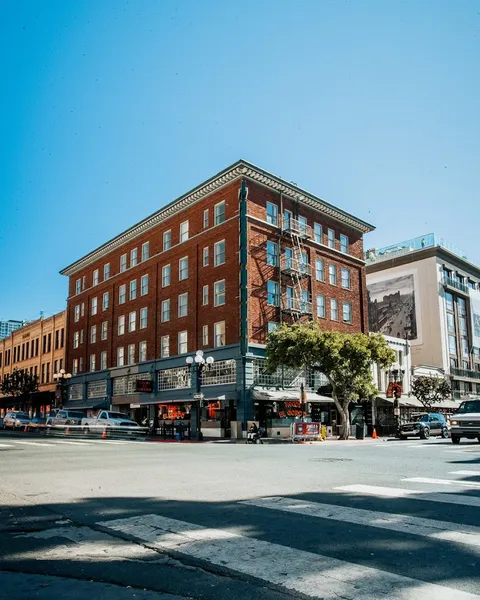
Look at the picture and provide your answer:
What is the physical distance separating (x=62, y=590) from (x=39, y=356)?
68.5 meters

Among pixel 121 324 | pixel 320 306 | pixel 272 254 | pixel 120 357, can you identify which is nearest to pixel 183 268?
pixel 272 254

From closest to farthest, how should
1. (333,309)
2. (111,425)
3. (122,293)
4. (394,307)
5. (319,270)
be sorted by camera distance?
(111,425) → (319,270) → (333,309) → (122,293) → (394,307)

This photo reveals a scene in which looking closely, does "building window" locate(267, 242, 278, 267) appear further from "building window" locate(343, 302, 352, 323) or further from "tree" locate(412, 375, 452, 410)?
"tree" locate(412, 375, 452, 410)

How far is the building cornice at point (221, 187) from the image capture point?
132 feet

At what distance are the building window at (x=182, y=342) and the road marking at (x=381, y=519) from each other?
35.5 metres

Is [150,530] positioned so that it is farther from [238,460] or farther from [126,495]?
[238,460]

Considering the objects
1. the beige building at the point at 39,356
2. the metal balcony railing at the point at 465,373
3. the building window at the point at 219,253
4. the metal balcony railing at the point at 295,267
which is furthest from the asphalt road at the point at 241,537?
the metal balcony railing at the point at 465,373

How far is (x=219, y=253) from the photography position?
136 ft

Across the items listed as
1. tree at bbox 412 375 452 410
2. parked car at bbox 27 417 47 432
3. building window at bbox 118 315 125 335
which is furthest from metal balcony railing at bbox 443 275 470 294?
parked car at bbox 27 417 47 432

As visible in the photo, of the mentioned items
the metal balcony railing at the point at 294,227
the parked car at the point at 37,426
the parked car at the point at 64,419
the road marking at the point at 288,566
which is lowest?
the parked car at the point at 37,426

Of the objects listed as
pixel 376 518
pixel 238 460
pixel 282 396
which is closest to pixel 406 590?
pixel 376 518

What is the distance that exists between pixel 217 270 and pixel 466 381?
42502 mm

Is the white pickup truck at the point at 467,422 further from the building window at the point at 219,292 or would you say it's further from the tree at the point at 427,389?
the tree at the point at 427,389

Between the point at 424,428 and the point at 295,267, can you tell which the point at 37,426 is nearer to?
the point at 295,267
